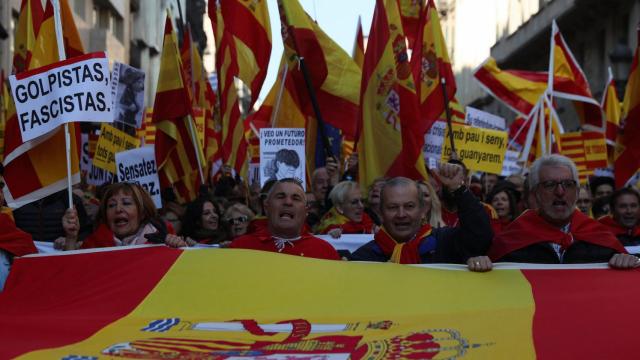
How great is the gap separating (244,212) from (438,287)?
3.67m

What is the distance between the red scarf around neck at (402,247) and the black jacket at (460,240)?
0.03 meters

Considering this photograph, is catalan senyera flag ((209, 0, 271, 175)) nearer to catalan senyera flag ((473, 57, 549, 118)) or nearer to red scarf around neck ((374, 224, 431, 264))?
catalan senyera flag ((473, 57, 549, 118))

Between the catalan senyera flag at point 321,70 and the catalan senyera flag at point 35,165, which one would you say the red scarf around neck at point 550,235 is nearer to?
the catalan senyera flag at point 35,165

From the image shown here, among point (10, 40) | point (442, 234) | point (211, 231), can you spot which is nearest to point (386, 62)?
point (211, 231)

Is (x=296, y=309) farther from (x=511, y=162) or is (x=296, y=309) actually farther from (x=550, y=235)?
(x=511, y=162)

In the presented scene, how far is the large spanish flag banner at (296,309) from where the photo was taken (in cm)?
450

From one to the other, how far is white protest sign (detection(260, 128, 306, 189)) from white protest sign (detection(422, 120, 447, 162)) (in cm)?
170

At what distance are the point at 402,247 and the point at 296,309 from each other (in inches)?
37.2

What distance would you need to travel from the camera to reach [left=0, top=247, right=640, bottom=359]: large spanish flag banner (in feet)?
14.8

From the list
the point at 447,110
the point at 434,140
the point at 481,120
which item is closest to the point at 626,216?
the point at 447,110

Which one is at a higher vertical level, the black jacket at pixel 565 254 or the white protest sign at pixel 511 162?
the white protest sign at pixel 511 162

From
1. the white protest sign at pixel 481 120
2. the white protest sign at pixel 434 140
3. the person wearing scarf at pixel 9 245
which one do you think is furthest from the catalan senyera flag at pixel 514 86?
the person wearing scarf at pixel 9 245

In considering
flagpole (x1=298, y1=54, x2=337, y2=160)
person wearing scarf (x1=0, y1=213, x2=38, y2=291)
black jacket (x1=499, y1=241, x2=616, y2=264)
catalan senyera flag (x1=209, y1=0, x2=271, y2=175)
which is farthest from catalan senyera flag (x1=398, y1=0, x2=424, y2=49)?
black jacket (x1=499, y1=241, x2=616, y2=264)

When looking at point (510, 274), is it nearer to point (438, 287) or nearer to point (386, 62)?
point (438, 287)
